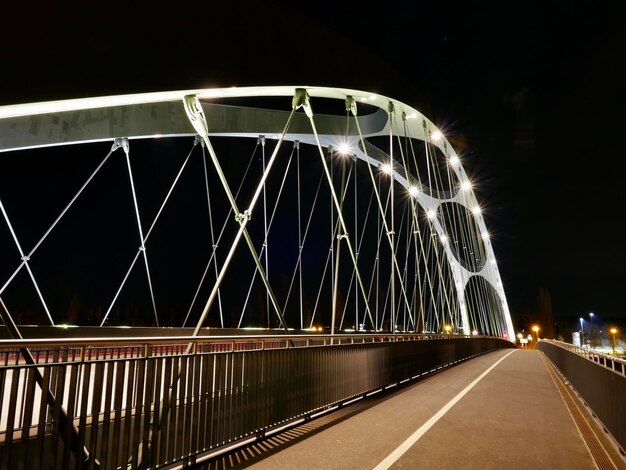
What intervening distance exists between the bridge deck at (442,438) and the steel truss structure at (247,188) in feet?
7.57

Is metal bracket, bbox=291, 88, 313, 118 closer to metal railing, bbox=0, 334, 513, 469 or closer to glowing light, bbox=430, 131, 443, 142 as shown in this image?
metal railing, bbox=0, 334, 513, 469

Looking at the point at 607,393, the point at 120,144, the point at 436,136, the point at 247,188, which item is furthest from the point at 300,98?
the point at 247,188

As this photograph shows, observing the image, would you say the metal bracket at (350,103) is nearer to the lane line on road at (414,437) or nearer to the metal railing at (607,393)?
the lane line on road at (414,437)

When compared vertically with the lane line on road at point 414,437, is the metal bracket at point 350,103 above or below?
above

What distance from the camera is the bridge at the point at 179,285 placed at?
13.3 feet

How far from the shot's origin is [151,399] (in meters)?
4.42

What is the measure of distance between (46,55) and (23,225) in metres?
25.2

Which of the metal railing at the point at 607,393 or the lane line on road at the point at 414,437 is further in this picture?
the metal railing at the point at 607,393

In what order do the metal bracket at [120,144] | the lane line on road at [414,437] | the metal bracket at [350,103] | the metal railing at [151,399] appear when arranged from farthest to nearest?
the metal bracket at [120,144]
the metal bracket at [350,103]
the lane line on road at [414,437]
the metal railing at [151,399]

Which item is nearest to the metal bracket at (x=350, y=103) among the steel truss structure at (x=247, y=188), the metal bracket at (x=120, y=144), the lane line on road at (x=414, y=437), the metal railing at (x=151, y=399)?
the steel truss structure at (x=247, y=188)

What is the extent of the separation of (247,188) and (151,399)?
115 feet

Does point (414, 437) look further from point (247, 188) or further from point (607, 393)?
point (247, 188)

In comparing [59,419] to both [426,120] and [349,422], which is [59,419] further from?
[426,120]

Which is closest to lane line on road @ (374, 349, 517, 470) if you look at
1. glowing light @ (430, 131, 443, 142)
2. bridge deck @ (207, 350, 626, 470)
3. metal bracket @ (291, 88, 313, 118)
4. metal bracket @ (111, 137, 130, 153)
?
bridge deck @ (207, 350, 626, 470)
